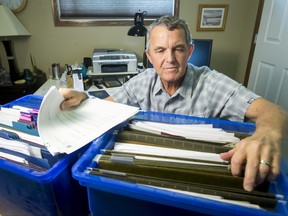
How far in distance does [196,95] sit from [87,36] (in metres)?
1.94

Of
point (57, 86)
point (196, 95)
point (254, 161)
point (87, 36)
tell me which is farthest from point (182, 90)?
point (87, 36)

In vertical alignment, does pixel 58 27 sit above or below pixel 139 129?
above

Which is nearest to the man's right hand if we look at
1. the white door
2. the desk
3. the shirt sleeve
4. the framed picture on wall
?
the shirt sleeve

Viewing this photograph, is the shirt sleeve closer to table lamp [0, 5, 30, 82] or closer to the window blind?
the window blind

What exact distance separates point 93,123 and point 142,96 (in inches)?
23.8

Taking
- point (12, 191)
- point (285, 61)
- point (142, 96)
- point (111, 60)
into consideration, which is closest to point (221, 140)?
point (12, 191)

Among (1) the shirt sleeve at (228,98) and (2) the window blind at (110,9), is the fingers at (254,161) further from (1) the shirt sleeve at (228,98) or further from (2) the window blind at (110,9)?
(2) the window blind at (110,9)

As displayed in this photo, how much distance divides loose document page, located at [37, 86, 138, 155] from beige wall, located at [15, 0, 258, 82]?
2.07 m

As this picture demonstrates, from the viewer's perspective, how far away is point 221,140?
1.51 feet

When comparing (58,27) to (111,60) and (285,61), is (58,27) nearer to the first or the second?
(111,60)

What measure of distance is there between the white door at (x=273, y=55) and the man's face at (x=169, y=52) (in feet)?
4.05

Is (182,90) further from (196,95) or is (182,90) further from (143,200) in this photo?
(143,200)

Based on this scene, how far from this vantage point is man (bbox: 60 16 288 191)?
0.66 meters

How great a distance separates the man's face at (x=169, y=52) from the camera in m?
0.91
